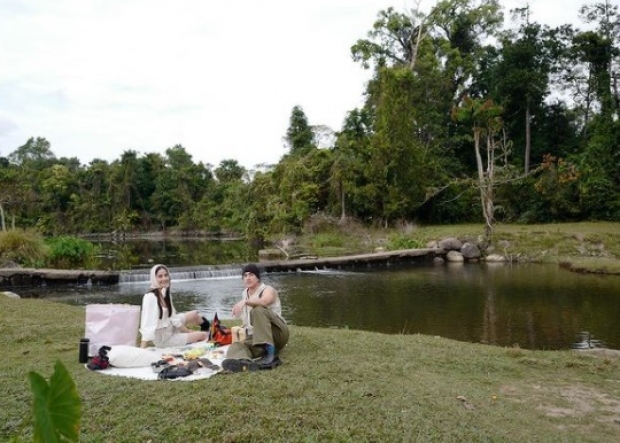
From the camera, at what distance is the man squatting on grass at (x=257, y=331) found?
4.54 m

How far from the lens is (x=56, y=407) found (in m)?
1.22

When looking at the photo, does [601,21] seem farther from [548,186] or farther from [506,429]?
[506,429]

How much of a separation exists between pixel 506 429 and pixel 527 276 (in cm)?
1311

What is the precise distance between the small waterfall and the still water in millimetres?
138

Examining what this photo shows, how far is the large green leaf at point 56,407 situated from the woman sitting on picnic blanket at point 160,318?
4.21 metres

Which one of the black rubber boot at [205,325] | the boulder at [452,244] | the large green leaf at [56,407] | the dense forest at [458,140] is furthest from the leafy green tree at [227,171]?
the large green leaf at [56,407]

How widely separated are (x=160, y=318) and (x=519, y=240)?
59.2 feet

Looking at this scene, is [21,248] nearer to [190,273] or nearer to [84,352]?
[190,273]

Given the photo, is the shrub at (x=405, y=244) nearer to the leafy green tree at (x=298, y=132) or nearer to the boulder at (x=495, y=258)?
the boulder at (x=495, y=258)

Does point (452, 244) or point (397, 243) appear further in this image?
point (397, 243)

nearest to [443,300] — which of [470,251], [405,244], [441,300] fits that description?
[441,300]

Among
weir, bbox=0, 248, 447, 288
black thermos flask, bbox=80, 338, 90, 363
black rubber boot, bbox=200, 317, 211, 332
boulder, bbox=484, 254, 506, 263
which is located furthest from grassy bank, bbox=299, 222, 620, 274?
black thermos flask, bbox=80, 338, 90, 363

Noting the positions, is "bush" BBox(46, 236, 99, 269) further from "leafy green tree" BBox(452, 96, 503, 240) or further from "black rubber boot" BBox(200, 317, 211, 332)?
"leafy green tree" BBox(452, 96, 503, 240)

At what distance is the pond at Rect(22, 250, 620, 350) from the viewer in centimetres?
902
